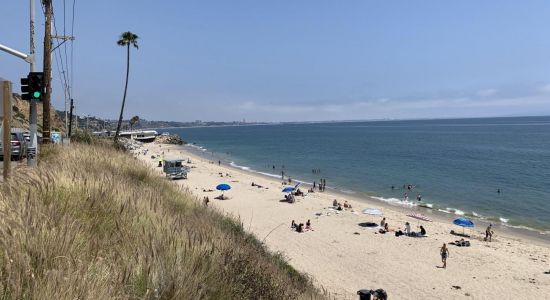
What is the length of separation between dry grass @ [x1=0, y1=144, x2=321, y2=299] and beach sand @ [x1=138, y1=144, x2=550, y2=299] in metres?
7.51

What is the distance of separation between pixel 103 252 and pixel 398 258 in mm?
19016

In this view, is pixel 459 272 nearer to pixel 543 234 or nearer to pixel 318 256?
pixel 318 256

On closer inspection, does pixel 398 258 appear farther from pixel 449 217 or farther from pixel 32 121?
pixel 32 121

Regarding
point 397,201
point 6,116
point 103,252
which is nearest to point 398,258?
point 397,201

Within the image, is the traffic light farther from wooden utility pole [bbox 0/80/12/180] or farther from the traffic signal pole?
wooden utility pole [bbox 0/80/12/180]

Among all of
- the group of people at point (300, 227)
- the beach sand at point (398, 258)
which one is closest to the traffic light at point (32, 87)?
the beach sand at point (398, 258)

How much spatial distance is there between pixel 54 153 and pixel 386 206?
28.0 m

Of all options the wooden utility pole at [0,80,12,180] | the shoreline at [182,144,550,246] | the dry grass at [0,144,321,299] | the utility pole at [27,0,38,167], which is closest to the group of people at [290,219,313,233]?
the shoreline at [182,144,550,246]

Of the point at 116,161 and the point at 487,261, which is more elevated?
the point at 116,161

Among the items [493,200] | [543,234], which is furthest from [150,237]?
[493,200]

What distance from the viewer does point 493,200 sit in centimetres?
3722

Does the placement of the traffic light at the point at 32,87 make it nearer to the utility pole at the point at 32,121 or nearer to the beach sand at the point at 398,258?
the utility pole at the point at 32,121

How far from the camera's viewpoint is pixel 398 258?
20.4 m

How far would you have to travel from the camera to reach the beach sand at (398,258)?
16.5m
